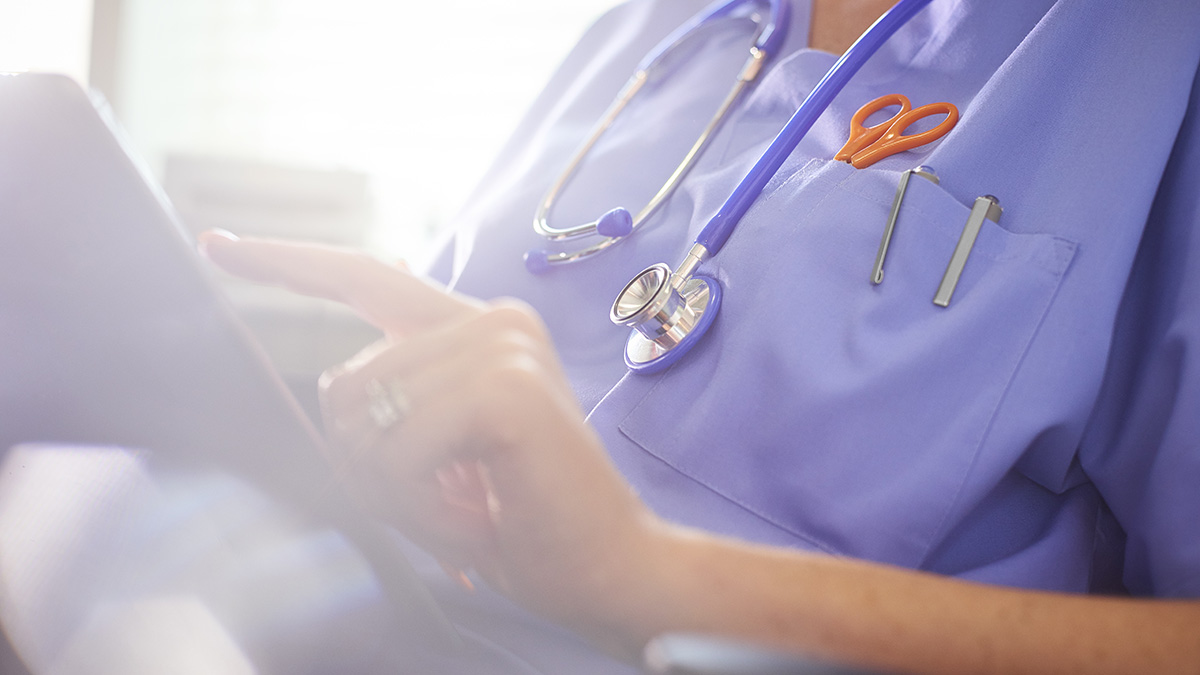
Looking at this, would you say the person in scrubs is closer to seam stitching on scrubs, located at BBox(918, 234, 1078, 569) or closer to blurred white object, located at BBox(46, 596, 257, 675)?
seam stitching on scrubs, located at BBox(918, 234, 1078, 569)

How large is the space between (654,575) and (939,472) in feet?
0.76

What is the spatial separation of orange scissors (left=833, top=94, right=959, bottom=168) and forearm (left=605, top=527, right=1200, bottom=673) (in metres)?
0.32

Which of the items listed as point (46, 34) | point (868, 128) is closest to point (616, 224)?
point (868, 128)

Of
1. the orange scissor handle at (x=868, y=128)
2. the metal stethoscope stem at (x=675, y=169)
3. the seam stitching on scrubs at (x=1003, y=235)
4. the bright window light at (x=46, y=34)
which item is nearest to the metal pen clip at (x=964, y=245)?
the seam stitching on scrubs at (x=1003, y=235)

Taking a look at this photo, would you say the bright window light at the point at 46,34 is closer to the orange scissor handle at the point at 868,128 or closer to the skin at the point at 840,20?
the skin at the point at 840,20

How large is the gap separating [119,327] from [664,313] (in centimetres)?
32

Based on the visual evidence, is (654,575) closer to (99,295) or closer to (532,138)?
(99,295)

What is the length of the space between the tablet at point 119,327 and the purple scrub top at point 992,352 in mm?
237

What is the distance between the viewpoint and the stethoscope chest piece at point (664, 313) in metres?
0.53

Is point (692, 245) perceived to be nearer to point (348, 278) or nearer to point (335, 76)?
point (348, 278)

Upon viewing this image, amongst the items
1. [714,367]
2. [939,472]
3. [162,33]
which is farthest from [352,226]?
[939,472]

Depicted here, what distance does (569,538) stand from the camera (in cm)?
32

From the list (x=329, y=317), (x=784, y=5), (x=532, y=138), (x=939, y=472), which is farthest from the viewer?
(x=329, y=317)

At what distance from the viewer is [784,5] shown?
0.80 metres
